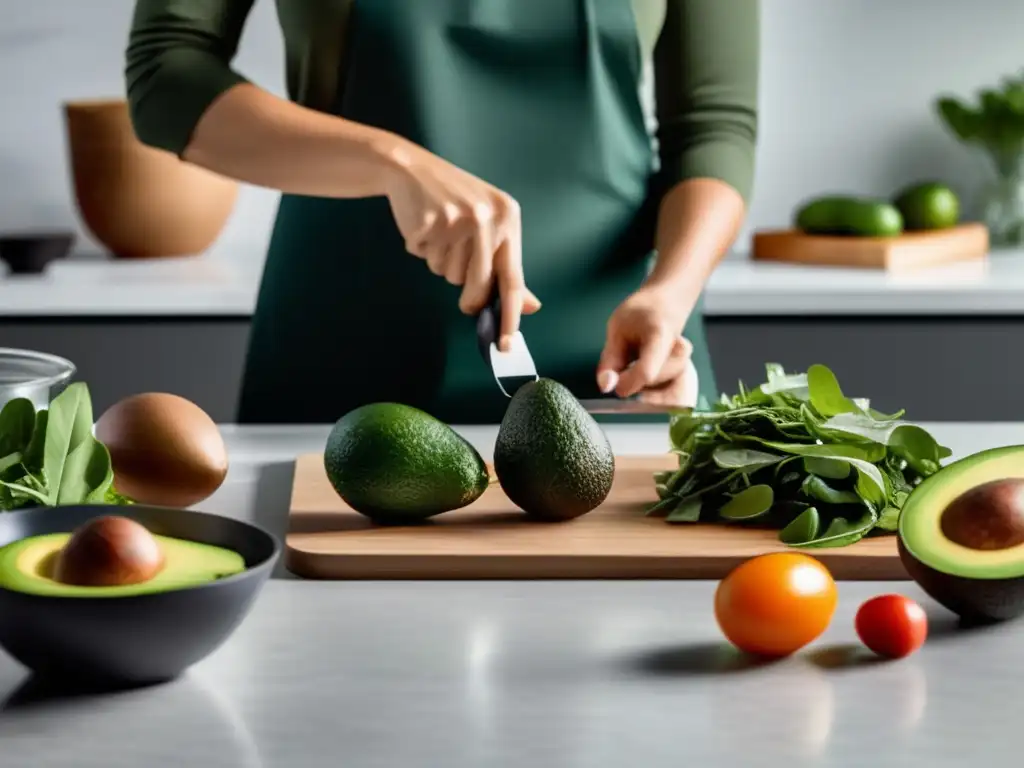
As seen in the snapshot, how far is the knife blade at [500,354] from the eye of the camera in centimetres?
136

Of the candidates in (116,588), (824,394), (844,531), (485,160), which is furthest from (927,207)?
(116,588)

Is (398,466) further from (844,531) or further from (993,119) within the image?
(993,119)

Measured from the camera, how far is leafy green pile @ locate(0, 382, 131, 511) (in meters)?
0.97

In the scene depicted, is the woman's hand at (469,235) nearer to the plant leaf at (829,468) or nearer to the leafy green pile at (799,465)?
the leafy green pile at (799,465)

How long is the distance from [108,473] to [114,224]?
182 cm

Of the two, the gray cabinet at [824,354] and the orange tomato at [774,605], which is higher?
the orange tomato at [774,605]

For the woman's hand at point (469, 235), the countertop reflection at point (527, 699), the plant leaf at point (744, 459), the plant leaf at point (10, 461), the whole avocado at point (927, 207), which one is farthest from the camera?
the whole avocado at point (927, 207)

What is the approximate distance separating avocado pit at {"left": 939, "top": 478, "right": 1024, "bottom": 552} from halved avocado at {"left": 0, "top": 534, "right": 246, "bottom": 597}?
0.40 meters

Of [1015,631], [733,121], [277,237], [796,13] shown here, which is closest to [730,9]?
[733,121]

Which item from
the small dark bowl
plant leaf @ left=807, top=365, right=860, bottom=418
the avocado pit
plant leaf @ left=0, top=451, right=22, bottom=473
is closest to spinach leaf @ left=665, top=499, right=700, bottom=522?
plant leaf @ left=807, top=365, right=860, bottom=418

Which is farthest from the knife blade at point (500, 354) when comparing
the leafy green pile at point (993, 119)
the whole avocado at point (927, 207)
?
the leafy green pile at point (993, 119)

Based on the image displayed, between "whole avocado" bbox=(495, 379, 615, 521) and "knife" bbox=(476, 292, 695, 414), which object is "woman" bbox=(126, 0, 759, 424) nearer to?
"knife" bbox=(476, 292, 695, 414)

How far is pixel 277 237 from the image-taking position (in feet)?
5.95

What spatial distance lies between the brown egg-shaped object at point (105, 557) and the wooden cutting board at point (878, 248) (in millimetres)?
1987
